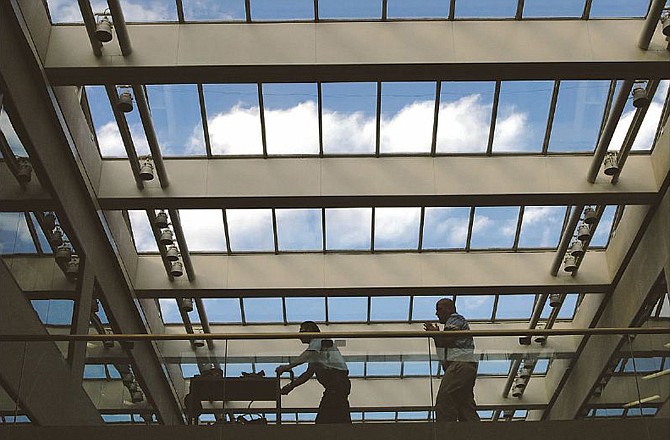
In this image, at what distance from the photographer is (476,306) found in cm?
3003

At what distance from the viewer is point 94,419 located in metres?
15.2

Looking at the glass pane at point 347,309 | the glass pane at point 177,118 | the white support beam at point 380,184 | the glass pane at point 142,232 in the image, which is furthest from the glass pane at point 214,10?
the glass pane at point 347,309

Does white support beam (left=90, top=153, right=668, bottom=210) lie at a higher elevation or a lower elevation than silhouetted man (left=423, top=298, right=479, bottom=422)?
higher

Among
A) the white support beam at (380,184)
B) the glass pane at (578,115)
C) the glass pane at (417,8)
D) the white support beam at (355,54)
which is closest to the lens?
the white support beam at (355,54)

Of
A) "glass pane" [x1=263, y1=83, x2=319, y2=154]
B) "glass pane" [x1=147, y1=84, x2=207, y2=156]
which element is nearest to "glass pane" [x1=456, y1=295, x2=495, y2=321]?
"glass pane" [x1=263, y1=83, x2=319, y2=154]

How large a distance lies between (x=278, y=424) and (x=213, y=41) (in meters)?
7.80

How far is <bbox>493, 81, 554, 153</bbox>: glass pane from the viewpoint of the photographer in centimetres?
2209

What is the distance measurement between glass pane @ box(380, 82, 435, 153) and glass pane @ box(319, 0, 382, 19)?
7.85 feet

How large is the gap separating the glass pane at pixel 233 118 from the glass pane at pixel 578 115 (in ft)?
22.4

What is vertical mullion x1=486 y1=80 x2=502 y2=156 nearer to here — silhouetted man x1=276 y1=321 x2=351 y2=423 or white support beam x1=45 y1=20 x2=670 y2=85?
white support beam x1=45 y1=20 x2=670 y2=85

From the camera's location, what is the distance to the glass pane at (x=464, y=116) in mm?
22172

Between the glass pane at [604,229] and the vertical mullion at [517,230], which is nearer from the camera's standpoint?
the glass pane at [604,229]

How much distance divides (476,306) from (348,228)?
5888 millimetres

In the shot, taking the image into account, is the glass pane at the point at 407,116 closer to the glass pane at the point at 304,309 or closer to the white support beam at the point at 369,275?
the white support beam at the point at 369,275
